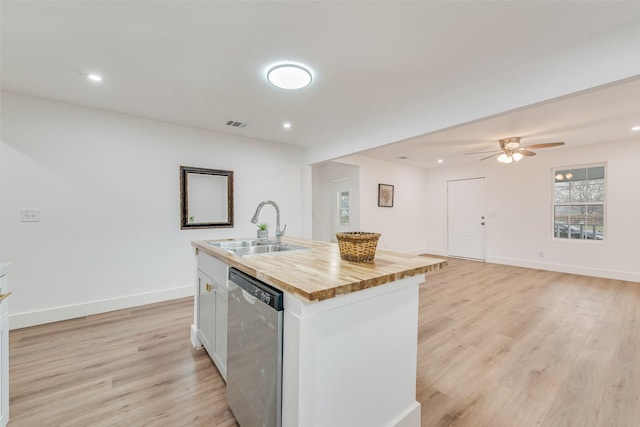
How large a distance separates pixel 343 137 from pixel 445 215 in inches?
158

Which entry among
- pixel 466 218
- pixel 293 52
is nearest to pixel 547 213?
pixel 466 218

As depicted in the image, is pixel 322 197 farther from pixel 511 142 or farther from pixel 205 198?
pixel 511 142

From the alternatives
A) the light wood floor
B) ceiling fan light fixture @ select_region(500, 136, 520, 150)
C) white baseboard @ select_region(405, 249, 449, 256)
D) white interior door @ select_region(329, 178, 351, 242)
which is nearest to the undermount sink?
the light wood floor

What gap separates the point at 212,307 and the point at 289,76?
76.1 inches

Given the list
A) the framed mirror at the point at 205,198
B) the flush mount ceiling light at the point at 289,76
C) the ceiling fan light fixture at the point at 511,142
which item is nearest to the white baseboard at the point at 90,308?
the framed mirror at the point at 205,198

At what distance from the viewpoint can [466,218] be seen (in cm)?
613

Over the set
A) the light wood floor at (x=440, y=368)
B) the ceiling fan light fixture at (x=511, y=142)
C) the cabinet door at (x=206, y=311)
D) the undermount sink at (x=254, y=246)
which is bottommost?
the light wood floor at (x=440, y=368)

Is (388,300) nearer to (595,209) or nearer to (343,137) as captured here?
(343,137)

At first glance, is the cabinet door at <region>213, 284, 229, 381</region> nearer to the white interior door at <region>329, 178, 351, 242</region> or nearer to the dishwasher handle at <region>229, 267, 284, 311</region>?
the dishwasher handle at <region>229, 267, 284, 311</region>

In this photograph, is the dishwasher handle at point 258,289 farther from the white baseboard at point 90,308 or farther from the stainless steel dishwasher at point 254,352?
the white baseboard at point 90,308

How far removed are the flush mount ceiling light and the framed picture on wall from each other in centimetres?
372

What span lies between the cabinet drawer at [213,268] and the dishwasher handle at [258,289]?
22 centimetres

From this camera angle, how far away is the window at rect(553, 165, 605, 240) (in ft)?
14.8

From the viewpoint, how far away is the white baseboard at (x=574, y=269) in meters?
4.17
